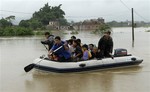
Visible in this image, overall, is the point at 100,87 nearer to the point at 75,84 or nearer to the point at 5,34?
the point at 75,84

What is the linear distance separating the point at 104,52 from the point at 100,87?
2.91m

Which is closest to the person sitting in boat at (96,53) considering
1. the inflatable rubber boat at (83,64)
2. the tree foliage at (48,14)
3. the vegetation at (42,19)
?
the inflatable rubber boat at (83,64)

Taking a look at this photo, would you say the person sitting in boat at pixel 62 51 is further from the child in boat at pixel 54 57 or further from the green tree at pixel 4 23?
the green tree at pixel 4 23

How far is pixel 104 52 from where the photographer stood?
1112cm

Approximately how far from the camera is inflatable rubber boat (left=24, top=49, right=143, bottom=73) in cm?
1008

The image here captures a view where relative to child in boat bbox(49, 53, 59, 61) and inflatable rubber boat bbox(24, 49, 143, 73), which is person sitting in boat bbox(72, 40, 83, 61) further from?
child in boat bbox(49, 53, 59, 61)

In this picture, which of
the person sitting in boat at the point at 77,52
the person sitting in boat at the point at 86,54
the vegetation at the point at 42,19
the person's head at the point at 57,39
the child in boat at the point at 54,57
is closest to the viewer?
the person's head at the point at 57,39

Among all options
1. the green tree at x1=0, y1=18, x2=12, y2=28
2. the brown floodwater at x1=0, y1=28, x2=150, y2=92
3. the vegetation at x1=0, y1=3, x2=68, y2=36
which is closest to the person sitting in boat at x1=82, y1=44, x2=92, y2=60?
the brown floodwater at x1=0, y1=28, x2=150, y2=92

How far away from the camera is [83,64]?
402 inches

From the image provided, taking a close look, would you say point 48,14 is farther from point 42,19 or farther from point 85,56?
point 85,56

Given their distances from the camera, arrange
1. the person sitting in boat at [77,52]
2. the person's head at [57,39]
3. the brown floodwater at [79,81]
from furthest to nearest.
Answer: the person sitting in boat at [77,52], the person's head at [57,39], the brown floodwater at [79,81]

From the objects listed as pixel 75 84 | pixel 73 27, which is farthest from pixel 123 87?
pixel 73 27

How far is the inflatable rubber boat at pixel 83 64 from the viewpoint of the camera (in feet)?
33.1

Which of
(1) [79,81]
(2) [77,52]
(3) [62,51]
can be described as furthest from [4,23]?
(1) [79,81]
